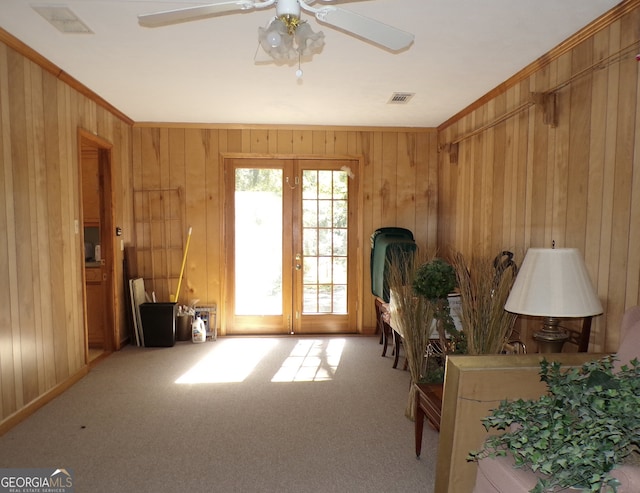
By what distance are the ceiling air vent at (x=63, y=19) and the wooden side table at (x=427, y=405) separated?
3.00 metres

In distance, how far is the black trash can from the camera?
488 centimetres

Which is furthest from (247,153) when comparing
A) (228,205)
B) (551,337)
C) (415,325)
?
(551,337)

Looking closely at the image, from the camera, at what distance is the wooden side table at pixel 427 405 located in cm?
224

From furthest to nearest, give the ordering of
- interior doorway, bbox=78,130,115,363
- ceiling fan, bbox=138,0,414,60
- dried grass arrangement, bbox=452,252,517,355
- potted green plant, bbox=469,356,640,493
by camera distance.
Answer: interior doorway, bbox=78,130,115,363 < dried grass arrangement, bbox=452,252,517,355 < ceiling fan, bbox=138,0,414,60 < potted green plant, bbox=469,356,640,493

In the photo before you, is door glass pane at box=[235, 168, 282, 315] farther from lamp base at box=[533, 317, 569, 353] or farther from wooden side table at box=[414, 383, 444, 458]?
lamp base at box=[533, 317, 569, 353]

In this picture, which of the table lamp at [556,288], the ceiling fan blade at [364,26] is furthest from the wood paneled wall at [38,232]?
the table lamp at [556,288]

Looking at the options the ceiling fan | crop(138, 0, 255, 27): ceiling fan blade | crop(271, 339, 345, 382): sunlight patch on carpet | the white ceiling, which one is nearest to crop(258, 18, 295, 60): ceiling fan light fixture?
the ceiling fan

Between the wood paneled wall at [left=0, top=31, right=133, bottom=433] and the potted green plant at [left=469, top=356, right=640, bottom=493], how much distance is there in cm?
299

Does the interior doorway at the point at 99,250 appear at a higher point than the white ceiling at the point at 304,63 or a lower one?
lower

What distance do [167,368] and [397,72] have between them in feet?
11.2

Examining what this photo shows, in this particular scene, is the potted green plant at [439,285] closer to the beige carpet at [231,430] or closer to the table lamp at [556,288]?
the table lamp at [556,288]

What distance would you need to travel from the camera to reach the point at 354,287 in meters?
5.51

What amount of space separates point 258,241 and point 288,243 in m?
0.38

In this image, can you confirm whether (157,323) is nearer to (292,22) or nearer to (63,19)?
(63,19)
